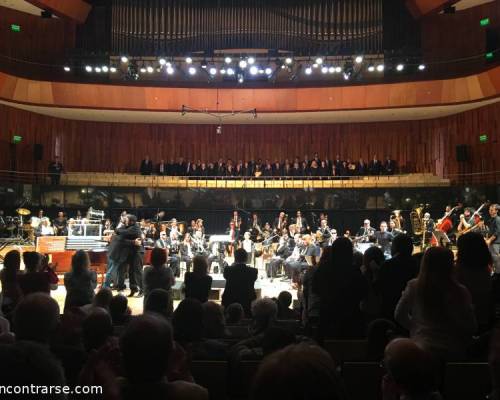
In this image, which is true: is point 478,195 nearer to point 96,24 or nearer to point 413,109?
point 413,109

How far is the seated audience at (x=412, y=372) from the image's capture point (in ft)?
5.16

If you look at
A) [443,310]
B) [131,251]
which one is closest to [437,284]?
→ [443,310]

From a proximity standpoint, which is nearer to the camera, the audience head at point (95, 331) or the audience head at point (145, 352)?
the audience head at point (145, 352)

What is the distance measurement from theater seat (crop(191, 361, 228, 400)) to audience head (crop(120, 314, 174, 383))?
90cm

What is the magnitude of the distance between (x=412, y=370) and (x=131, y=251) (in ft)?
23.3

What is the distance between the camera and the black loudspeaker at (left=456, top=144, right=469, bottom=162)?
55.6 feet

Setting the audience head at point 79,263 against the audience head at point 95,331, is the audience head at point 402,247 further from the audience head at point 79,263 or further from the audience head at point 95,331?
the audience head at point 79,263

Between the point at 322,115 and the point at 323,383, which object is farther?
the point at 322,115

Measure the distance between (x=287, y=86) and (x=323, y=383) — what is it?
1673 cm

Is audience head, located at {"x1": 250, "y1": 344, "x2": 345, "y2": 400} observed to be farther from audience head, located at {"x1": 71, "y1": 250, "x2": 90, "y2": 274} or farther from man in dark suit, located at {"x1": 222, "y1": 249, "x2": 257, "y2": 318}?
audience head, located at {"x1": 71, "y1": 250, "x2": 90, "y2": 274}

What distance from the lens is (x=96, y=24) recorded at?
60.4 ft

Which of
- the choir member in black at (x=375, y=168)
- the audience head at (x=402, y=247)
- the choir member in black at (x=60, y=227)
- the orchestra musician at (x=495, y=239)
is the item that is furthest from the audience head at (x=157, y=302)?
the choir member in black at (x=375, y=168)

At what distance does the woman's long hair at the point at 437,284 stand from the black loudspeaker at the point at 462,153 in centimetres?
1600

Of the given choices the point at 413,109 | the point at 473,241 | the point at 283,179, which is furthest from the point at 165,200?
the point at 473,241
